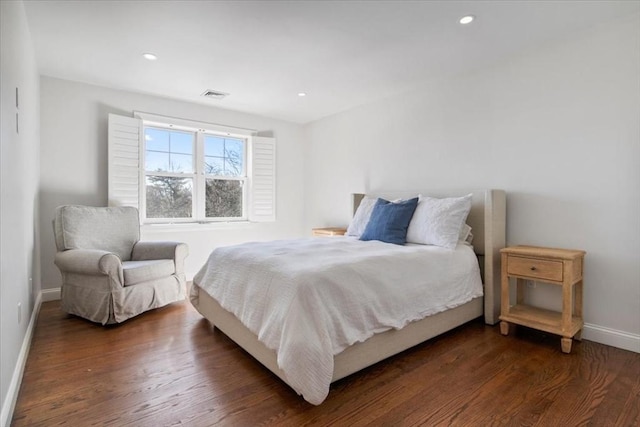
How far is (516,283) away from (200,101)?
13.3 feet

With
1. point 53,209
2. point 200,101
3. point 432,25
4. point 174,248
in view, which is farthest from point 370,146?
point 53,209

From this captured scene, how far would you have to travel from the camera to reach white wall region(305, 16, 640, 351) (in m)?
2.30

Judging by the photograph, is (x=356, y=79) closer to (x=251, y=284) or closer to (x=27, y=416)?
(x=251, y=284)

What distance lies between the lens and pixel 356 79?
3.44 metres

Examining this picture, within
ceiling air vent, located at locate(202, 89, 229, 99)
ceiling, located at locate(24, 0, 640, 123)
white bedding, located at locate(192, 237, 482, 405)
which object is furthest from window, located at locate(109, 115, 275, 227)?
white bedding, located at locate(192, 237, 482, 405)

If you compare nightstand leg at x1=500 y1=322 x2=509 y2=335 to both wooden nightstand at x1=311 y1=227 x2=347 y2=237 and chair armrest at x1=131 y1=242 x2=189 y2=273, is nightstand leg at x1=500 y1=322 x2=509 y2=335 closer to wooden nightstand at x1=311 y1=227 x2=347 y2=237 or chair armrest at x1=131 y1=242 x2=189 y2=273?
wooden nightstand at x1=311 y1=227 x2=347 y2=237

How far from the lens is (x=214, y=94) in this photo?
12.8 ft

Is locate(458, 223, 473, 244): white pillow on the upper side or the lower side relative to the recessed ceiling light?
lower

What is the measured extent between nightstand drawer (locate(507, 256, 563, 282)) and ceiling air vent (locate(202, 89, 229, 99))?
3452 mm

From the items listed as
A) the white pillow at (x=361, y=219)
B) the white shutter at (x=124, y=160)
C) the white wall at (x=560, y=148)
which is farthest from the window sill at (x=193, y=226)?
the white wall at (x=560, y=148)

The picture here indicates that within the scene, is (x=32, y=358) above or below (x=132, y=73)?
below

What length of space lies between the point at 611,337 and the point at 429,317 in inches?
52.2

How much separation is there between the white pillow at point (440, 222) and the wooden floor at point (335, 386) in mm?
776

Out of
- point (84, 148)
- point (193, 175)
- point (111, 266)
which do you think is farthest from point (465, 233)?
point (84, 148)
